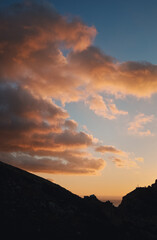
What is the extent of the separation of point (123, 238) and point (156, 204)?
21620 mm

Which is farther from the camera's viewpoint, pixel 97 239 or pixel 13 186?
pixel 13 186

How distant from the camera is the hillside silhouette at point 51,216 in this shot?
14.6 m

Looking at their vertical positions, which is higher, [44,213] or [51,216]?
[44,213]

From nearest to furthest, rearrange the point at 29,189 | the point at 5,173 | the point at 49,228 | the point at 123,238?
the point at 49,228, the point at 123,238, the point at 29,189, the point at 5,173

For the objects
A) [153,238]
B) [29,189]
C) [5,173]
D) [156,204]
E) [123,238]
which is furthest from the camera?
[156,204]

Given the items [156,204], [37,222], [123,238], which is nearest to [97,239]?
[123,238]

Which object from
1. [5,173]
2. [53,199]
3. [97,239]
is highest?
[5,173]

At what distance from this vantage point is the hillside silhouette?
47.9 ft

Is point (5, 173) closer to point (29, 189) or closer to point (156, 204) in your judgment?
point (29, 189)

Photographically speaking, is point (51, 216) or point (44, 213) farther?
point (44, 213)

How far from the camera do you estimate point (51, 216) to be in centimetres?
1667

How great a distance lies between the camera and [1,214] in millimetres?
15125

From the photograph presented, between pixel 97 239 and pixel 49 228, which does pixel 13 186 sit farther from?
pixel 97 239

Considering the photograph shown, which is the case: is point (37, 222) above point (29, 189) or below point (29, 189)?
below
